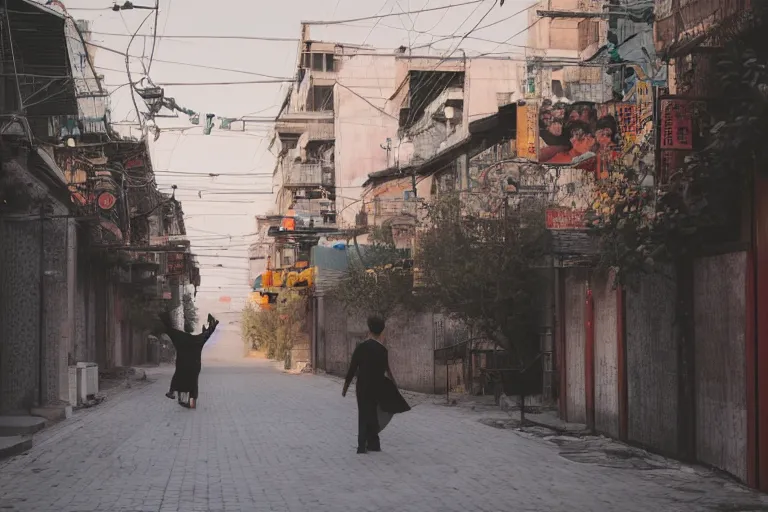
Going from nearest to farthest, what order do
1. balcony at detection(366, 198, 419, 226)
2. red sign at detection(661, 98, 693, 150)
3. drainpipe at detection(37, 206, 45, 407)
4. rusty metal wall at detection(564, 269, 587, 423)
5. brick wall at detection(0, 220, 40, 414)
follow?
1. red sign at detection(661, 98, 693, 150)
2. rusty metal wall at detection(564, 269, 587, 423)
3. brick wall at detection(0, 220, 40, 414)
4. drainpipe at detection(37, 206, 45, 407)
5. balcony at detection(366, 198, 419, 226)

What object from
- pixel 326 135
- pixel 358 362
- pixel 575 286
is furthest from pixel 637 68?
pixel 326 135

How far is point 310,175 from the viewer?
234 feet

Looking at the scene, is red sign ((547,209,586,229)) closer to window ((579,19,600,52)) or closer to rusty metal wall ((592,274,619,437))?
rusty metal wall ((592,274,619,437))

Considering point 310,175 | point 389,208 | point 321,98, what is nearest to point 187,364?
point 389,208

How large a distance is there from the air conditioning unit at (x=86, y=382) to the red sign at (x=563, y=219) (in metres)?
11.5

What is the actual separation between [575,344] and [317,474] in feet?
24.9

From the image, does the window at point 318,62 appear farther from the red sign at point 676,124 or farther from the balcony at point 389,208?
the red sign at point 676,124

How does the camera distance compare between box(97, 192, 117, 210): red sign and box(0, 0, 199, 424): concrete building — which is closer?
box(0, 0, 199, 424): concrete building

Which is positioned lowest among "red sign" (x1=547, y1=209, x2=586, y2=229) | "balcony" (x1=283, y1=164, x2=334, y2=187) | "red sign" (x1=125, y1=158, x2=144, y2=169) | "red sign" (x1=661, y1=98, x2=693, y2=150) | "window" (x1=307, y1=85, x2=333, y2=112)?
"red sign" (x1=547, y1=209, x2=586, y2=229)

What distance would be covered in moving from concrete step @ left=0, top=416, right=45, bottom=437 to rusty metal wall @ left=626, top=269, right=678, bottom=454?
9.40 meters

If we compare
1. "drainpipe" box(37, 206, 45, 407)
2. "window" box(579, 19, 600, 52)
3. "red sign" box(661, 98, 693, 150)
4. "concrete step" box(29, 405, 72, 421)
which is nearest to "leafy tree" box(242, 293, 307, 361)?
"window" box(579, 19, 600, 52)

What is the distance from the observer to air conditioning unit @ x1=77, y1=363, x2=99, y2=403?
2398 centimetres

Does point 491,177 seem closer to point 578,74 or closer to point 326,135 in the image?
point 578,74

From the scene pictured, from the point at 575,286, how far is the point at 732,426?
23.1 feet
